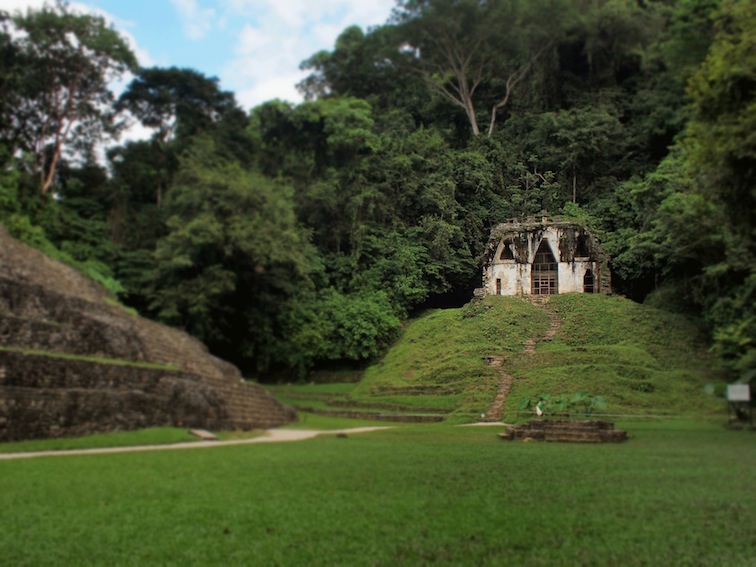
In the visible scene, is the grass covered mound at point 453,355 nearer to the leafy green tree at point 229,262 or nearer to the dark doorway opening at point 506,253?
the dark doorway opening at point 506,253

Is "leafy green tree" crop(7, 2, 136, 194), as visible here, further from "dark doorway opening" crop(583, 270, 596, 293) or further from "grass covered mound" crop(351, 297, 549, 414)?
"dark doorway opening" crop(583, 270, 596, 293)

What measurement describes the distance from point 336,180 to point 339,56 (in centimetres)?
952

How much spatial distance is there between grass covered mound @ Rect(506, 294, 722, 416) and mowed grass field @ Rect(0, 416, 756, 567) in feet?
17.9

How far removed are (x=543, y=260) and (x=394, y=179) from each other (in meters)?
6.14

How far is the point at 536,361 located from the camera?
1952cm

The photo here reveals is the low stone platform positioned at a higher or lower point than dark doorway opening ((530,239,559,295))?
lower

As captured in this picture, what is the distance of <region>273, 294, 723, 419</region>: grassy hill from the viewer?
16.2 m

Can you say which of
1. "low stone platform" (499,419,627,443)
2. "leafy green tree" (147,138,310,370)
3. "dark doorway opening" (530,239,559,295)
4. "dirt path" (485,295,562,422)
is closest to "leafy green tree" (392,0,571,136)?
"dark doorway opening" (530,239,559,295)

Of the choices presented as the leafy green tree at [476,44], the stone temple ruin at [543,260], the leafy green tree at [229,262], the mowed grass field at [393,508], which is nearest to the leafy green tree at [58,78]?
the leafy green tree at [229,262]

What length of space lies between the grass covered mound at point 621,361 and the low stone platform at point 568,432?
2.06 metres

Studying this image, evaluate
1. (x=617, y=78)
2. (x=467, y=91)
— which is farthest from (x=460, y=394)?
(x=617, y=78)

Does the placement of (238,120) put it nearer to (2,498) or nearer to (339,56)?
(339,56)

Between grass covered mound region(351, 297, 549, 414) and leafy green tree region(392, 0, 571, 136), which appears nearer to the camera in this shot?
grass covered mound region(351, 297, 549, 414)

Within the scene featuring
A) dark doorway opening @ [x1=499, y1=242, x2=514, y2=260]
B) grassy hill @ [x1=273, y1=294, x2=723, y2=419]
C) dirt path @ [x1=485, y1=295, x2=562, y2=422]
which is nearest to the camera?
grassy hill @ [x1=273, y1=294, x2=723, y2=419]
